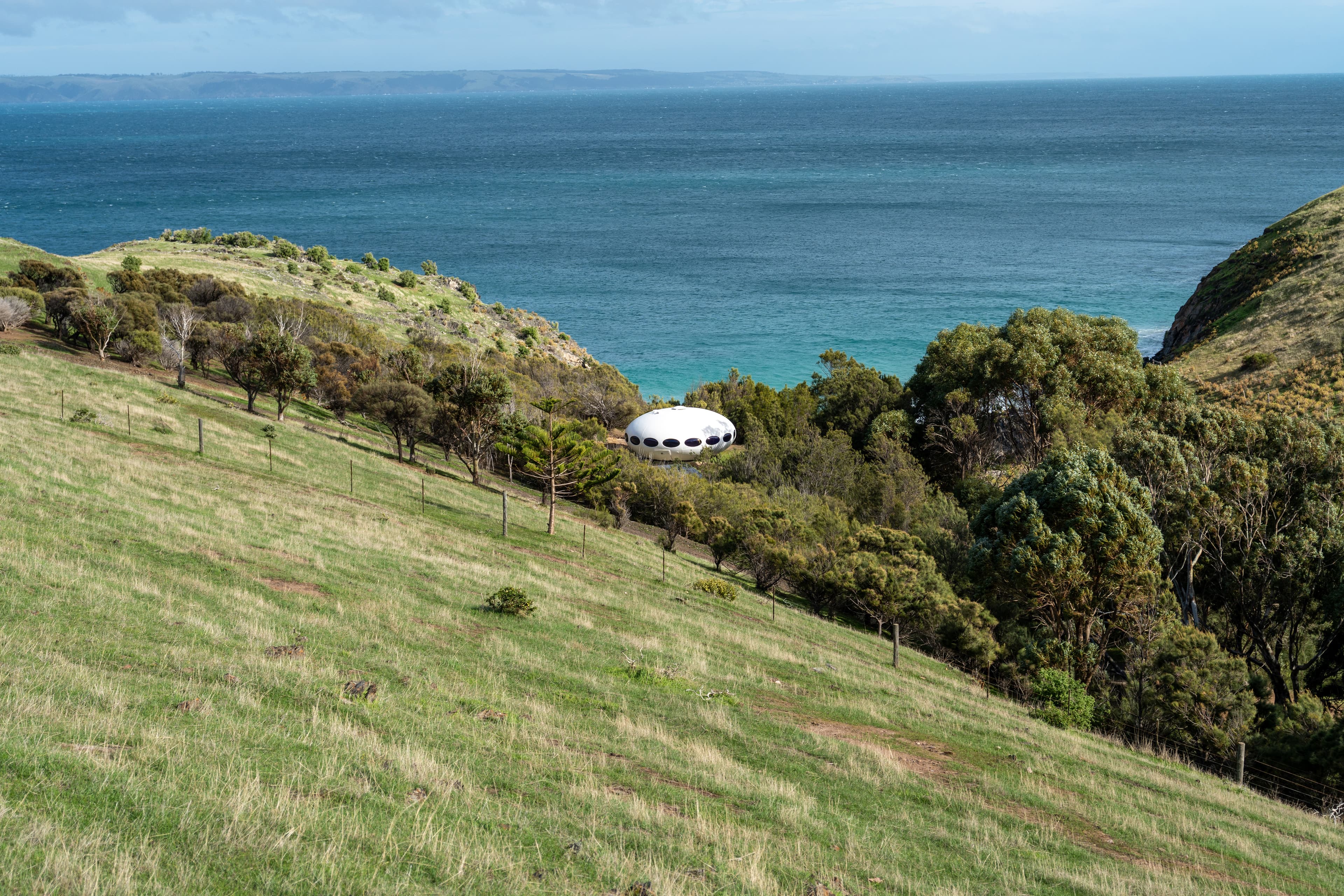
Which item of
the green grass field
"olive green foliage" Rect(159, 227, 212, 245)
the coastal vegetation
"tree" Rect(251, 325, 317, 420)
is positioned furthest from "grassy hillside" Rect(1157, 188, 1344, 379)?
"olive green foliage" Rect(159, 227, 212, 245)

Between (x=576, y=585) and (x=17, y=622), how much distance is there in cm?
1485

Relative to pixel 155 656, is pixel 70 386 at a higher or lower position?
lower

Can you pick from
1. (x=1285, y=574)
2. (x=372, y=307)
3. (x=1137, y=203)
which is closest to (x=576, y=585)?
(x=1285, y=574)

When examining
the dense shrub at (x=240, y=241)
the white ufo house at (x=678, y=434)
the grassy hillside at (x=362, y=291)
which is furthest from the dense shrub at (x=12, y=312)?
the dense shrub at (x=240, y=241)

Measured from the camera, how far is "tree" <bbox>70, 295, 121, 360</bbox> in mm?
49219

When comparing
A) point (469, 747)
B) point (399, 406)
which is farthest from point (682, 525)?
point (469, 747)

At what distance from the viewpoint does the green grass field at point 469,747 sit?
797cm

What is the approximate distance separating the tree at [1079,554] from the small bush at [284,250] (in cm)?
8459

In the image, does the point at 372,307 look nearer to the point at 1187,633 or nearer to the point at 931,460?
the point at 931,460

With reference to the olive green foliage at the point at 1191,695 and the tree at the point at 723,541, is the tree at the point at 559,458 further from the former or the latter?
the olive green foliage at the point at 1191,695

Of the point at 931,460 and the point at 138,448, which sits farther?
the point at 931,460

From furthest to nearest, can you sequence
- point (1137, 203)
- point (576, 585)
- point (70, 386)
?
point (1137, 203)
point (70, 386)
point (576, 585)

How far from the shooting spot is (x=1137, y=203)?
160 metres

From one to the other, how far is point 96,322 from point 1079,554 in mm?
50391
